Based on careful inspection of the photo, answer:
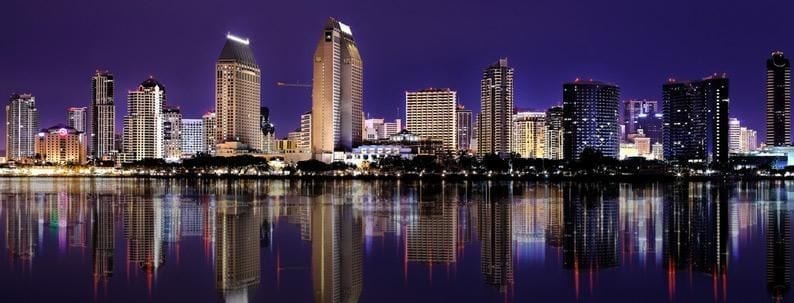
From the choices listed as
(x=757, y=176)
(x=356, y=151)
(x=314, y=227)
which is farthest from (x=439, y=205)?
(x=757, y=176)

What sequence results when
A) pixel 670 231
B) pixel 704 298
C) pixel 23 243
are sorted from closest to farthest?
1. pixel 704 298
2. pixel 23 243
3. pixel 670 231

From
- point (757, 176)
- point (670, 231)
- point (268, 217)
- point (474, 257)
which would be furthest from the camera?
point (757, 176)

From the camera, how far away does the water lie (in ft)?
62.2

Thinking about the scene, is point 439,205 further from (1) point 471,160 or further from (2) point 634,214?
(1) point 471,160

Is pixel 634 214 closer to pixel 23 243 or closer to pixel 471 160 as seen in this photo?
pixel 23 243

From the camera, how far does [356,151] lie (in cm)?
19888

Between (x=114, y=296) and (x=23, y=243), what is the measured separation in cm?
1179

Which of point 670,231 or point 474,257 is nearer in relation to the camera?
point 474,257

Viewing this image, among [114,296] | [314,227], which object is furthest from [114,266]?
[314,227]

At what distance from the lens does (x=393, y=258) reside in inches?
957

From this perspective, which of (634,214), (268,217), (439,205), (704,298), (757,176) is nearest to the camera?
(704,298)

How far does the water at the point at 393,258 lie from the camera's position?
1895 centimetres

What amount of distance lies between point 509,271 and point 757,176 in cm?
19031

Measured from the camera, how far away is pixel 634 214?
4281cm
